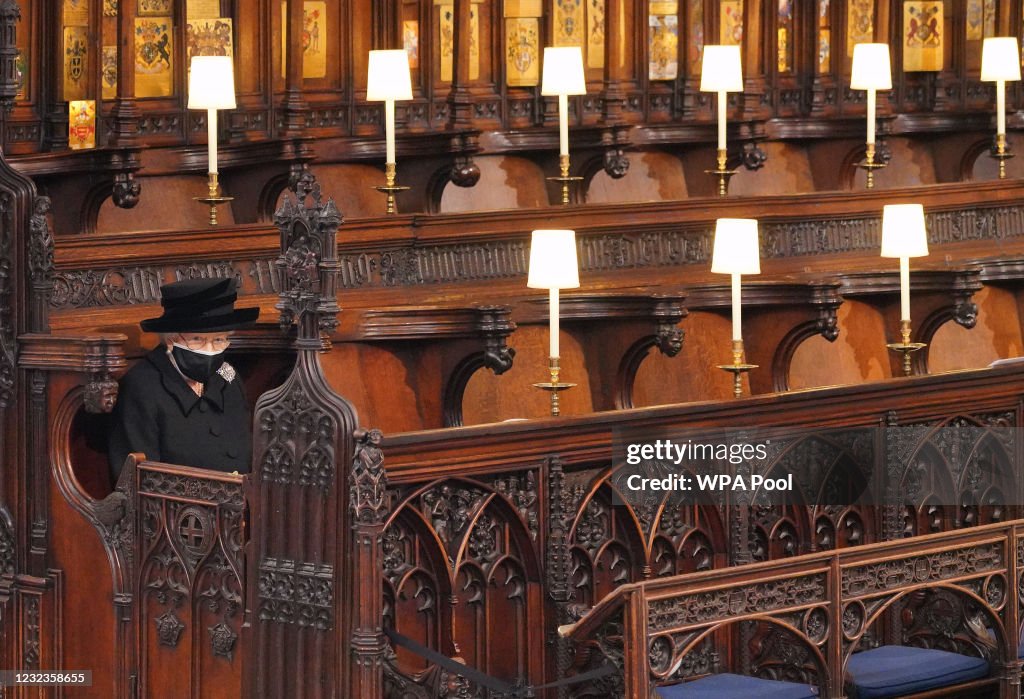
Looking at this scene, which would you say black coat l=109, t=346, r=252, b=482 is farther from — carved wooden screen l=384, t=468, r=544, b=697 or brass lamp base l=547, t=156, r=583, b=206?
brass lamp base l=547, t=156, r=583, b=206

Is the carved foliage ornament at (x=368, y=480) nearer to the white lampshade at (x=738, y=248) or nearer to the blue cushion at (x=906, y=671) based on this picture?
the blue cushion at (x=906, y=671)

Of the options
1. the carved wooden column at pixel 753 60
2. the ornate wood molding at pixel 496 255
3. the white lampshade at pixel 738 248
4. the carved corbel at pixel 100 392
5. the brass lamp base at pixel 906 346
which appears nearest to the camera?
the carved corbel at pixel 100 392

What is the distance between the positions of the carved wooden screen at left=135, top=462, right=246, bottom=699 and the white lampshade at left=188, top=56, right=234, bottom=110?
215 centimetres

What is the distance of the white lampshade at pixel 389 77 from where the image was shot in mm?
8758

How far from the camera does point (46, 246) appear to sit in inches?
261

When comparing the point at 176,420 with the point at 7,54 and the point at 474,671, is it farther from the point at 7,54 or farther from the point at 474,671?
the point at 474,671

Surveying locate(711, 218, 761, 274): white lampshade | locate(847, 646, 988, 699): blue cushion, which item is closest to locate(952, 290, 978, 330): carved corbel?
locate(711, 218, 761, 274): white lampshade

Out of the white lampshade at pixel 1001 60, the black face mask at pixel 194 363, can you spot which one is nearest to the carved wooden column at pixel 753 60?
the white lampshade at pixel 1001 60

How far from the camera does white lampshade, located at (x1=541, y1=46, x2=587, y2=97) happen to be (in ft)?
30.7

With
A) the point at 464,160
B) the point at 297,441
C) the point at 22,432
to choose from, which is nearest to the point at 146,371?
the point at 22,432

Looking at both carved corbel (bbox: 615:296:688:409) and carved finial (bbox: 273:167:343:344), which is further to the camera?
carved corbel (bbox: 615:296:688:409)

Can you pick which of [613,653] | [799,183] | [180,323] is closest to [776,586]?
[613,653]

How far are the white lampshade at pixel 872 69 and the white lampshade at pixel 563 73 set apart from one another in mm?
1540

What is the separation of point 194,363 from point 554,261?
136cm
